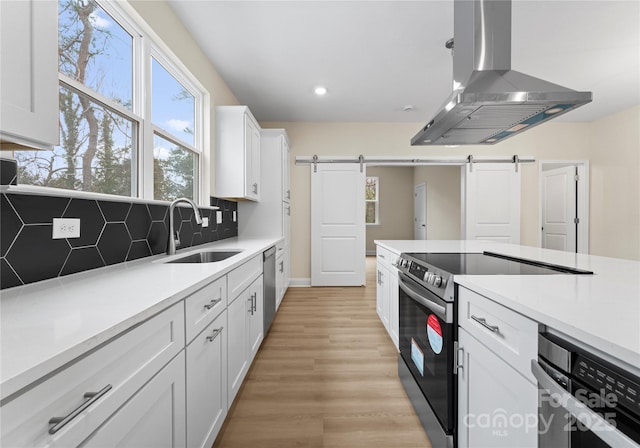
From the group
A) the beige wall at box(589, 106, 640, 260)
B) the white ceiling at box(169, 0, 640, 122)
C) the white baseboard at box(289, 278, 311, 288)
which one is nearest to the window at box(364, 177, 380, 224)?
the white baseboard at box(289, 278, 311, 288)

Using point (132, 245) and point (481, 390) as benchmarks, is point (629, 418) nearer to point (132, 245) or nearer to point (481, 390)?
point (481, 390)

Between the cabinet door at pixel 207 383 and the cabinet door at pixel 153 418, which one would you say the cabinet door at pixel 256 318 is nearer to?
the cabinet door at pixel 207 383

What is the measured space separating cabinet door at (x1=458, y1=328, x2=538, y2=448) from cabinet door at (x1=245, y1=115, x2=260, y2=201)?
2677mm

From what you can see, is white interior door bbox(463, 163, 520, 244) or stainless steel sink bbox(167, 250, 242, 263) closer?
stainless steel sink bbox(167, 250, 242, 263)

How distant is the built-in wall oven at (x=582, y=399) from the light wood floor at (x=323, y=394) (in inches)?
37.3

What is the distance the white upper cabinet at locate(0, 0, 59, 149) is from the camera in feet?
2.36

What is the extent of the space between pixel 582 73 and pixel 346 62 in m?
2.66

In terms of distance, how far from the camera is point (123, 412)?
0.73 metres

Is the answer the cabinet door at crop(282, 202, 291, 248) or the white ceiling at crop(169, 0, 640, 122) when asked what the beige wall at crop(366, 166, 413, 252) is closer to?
the cabinet door at crop(282, 202, 291, 248)

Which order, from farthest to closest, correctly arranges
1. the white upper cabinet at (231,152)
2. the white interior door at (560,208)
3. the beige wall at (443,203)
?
the beige wall at (443,203) → the white interior door at (560,208) → the white upper cabinet at (231,152)

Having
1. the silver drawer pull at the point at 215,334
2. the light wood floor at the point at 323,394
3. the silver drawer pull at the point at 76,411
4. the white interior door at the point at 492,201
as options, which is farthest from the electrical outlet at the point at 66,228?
the white interior door at the point at 492,201

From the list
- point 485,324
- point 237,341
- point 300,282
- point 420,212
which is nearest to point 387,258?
point 237,341

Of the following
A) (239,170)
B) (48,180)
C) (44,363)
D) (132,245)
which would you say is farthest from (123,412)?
(239,170)

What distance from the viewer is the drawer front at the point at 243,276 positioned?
1.61 m
